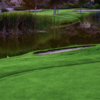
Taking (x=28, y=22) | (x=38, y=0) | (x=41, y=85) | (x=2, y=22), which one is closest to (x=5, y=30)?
(x=2, y=22)

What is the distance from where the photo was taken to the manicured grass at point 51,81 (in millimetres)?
2912

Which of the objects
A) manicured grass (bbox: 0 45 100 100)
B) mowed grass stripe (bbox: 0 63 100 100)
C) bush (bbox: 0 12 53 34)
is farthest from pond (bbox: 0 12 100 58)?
mowed grass stripe (bbox: 0 63 100 100)

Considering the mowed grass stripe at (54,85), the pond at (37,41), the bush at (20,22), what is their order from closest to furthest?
the mowed grass stripe at (54,85) < the pond at (37,41) < the bush at (20,22)

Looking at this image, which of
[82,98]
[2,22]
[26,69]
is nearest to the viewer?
[82,98]

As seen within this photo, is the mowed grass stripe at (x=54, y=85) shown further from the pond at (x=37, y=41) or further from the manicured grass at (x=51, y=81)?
the pond at (x=37, y=41)

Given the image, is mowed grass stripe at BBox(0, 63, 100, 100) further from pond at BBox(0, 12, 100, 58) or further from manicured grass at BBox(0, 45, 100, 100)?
pond at BBox(0, 12, 100, 58)

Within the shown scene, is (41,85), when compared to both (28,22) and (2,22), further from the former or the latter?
(28,22)

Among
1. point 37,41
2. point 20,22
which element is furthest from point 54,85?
point 20,22

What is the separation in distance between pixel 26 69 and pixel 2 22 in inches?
580

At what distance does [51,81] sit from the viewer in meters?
3.40

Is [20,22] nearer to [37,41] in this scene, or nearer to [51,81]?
[37,41]

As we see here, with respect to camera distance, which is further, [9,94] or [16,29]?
[16,29]

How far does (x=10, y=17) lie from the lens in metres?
18.8

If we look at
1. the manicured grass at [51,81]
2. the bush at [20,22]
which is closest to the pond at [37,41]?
the bush at [20,22]
